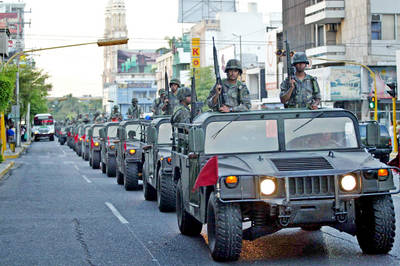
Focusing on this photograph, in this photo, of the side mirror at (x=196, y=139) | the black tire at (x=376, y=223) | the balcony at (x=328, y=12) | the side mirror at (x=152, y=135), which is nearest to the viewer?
the black tire at (x=376, y=223)

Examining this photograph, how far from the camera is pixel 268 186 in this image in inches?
326

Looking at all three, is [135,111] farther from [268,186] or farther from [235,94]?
[268,186]

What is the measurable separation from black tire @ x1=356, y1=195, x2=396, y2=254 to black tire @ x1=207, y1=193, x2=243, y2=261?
147 cm

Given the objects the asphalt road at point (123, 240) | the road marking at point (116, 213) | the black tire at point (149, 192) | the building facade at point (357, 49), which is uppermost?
the building facade at point (357, 49)

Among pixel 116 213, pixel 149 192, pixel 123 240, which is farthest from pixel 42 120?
pixel 123 240

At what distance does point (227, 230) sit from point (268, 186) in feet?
2.11

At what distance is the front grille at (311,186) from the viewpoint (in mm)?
8273

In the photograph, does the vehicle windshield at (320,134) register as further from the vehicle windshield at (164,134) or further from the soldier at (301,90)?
the vehicle windshield at (164,134)

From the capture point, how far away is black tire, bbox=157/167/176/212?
13.7 metres

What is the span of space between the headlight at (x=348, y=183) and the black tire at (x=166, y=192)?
5.65 meters

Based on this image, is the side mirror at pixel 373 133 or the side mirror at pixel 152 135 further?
the side mirror at pixel 152 135

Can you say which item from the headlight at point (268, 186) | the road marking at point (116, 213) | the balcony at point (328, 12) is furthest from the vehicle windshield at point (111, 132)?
the balcony at point (328, 12)

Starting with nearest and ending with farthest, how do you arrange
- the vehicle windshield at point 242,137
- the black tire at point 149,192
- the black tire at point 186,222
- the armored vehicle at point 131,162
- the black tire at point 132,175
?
the vehicle windshield at point 242,137 < the black tire at point 186,222 < the black tire at point 149,192 < the armored vehicle at point 131,162 < the black tire at point 132,175

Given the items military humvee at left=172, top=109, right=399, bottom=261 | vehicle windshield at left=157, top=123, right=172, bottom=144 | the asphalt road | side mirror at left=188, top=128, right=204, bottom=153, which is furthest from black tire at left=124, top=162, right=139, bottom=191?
side mirror at left=188, top=128, right=204, bottom=153
